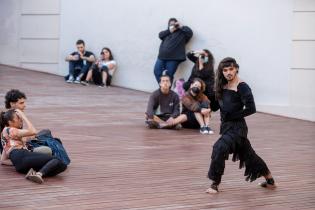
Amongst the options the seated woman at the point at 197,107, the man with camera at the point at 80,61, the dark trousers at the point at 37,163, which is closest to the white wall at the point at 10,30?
the man with camera at the point at 80,61

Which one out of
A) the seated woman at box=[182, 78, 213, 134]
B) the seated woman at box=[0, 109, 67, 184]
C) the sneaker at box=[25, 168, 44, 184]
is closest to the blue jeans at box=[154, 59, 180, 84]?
the seated woman at box=[182, 78, 213, 134]

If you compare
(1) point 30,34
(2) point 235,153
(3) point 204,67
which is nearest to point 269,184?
(2) point 235,153

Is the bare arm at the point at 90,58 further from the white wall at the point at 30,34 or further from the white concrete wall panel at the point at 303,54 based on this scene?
the white concrete wall panel at the point at 303,54

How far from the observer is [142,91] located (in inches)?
700

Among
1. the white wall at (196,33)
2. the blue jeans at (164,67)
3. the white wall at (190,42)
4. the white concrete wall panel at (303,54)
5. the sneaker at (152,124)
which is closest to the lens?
the sneaker at (152,124)

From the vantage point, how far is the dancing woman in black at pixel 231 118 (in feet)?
22.1

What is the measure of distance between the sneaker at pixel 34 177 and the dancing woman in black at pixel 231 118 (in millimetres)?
1724

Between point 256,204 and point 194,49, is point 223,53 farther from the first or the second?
point 256,204

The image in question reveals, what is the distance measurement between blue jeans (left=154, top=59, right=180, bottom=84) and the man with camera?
2345 millimetres

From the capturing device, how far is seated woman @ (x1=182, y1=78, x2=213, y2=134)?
11438 mm

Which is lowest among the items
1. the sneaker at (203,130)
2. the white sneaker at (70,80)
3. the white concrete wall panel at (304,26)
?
the sneaker at (203,130)

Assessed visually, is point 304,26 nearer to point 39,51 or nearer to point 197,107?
point 197,107

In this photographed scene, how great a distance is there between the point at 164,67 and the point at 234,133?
1023cm

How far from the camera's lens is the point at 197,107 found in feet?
37.8
